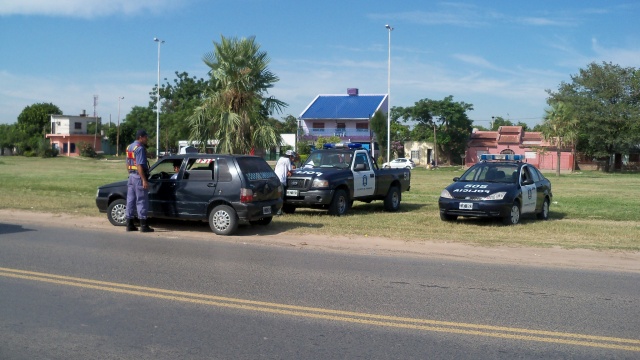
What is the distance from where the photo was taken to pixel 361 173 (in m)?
17.7

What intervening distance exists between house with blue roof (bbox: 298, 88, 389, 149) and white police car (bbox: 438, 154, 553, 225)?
5252 cm

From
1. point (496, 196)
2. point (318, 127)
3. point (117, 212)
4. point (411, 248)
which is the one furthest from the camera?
point (318, 127)

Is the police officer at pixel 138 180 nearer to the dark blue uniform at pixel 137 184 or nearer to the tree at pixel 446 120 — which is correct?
the dark blue uniform at pixel 137 184

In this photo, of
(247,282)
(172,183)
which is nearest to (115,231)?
(172,183)

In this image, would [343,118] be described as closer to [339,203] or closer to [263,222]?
[339,203]

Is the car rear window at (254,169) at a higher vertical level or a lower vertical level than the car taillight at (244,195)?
higher

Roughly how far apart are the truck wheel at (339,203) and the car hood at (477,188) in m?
2.80

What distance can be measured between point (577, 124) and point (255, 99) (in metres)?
50.5

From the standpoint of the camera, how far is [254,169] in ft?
44.8

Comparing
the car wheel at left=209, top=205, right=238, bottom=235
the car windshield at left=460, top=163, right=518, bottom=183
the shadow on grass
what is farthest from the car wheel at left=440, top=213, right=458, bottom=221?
the shadow on grass

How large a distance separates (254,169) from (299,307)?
21.9 ft

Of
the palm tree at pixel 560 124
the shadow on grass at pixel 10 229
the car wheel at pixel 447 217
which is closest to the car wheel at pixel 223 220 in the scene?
the shadow on grass at pixel 10 229

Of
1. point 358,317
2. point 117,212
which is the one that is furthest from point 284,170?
point 358,317

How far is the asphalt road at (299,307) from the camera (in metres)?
5.86
